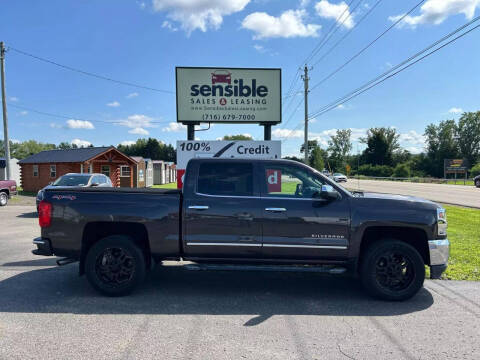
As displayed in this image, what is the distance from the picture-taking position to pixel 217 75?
10.4m

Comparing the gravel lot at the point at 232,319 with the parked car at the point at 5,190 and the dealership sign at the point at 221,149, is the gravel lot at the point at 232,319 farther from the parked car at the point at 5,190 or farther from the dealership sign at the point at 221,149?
the parked car at the point at 5,190

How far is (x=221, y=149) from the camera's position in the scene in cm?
987

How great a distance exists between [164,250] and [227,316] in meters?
1.31

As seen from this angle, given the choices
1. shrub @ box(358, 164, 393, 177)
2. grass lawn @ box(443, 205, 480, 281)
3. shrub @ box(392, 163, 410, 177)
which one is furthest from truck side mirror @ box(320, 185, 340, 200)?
shrub @ box(358, 164, 393, 177)

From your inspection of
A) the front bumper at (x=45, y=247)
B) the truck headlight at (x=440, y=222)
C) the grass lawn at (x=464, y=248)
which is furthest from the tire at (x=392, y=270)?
the front bumper at (x=45, y=247)

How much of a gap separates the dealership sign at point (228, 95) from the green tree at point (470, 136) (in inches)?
3444

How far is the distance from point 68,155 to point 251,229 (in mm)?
27291

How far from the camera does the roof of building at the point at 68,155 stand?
26.4 m

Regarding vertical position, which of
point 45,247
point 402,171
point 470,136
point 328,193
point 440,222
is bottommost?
point 45,247

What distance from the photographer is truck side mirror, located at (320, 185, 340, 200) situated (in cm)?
450

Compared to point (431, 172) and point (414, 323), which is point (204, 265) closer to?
point (414, 323)

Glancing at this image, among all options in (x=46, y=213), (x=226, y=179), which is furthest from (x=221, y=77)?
(x=46, y=213)

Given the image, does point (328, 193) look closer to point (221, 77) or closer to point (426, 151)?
point (221, 77)

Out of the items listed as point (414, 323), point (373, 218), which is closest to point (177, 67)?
point (373, 218)
